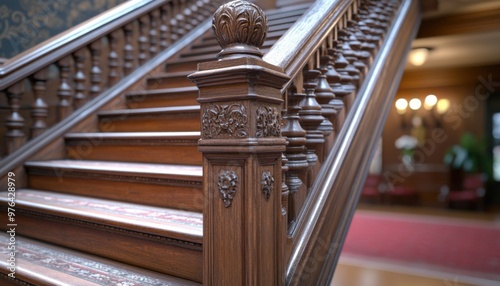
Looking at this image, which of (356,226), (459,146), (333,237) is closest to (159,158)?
(333,237)

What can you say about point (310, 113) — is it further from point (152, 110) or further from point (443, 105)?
point (443, 105)

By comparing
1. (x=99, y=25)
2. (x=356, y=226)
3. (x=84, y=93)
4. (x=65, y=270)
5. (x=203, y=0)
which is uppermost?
(x=203, y=0)

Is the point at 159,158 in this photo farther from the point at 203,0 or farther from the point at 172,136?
the point at 203,0

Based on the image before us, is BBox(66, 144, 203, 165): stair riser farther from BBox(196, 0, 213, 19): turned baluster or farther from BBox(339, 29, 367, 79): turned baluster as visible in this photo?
BBox(196, 0, 213, 19): turned baluster

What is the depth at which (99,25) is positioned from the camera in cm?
275

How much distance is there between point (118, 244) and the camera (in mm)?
1534

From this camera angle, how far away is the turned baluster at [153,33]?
3350 millimetres

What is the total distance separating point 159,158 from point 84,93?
1.04 meters

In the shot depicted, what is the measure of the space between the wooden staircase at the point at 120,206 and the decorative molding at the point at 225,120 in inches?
15.3

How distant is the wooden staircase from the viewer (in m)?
1.37

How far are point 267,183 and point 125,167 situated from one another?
3.79 feet

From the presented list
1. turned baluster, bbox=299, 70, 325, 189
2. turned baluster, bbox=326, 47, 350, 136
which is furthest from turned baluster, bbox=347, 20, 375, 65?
turned baluster, bbox=299, 70, 325, 189

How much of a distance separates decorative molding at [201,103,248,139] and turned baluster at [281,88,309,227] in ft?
0.99

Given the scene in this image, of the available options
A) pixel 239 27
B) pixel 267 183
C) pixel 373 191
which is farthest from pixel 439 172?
pixel 239 27
